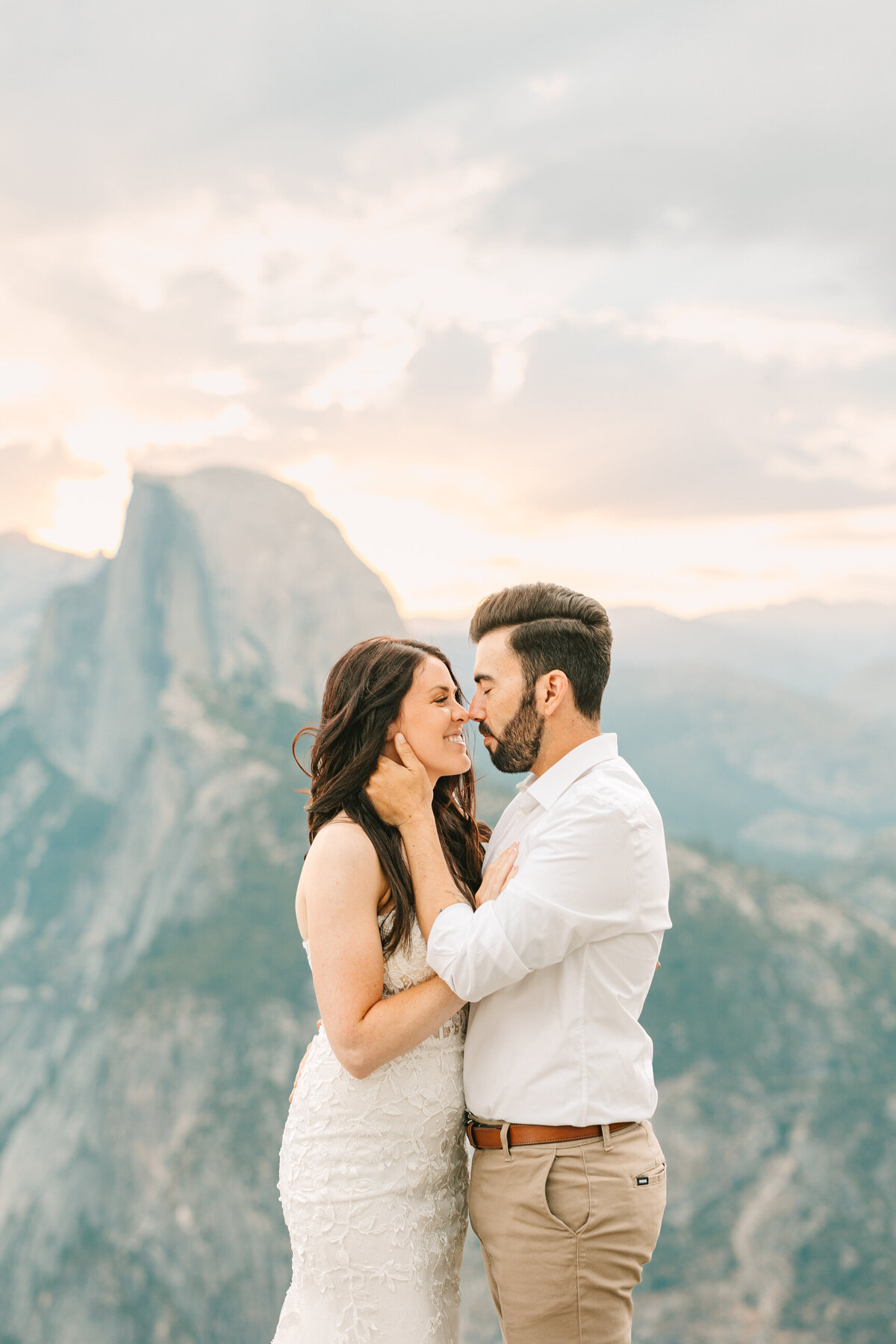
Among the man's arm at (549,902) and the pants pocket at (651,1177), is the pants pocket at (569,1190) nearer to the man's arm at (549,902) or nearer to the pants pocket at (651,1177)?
the pants pocket at (651,1177)

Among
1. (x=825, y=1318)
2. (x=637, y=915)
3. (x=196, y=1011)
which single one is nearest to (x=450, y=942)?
(x=637, y=915)

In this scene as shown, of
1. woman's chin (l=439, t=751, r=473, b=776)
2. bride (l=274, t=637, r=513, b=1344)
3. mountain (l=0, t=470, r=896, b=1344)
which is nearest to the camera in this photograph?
bride (l=274, t=637, r=513, b=1344)

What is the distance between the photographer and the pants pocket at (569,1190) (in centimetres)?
316

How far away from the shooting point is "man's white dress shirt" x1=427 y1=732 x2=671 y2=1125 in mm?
3102

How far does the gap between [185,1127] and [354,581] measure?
4836cm

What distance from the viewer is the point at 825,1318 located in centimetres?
5062

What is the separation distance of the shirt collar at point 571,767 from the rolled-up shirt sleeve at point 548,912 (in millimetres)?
193

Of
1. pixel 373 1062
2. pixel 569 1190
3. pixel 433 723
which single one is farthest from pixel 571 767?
pixel 569 1190

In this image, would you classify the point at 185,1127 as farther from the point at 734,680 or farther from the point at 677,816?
the point at 734,680

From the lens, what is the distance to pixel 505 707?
11.8 ft

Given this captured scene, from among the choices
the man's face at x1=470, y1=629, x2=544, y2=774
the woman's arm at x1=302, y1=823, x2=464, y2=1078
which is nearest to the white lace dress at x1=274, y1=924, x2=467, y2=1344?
the woman's arm at x1=302, y1=823, x2=464, y2=1078

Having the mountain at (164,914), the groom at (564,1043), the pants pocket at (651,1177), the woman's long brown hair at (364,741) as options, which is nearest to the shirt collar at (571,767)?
the groom at (564,1043)

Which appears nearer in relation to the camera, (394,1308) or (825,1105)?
(394,1308)

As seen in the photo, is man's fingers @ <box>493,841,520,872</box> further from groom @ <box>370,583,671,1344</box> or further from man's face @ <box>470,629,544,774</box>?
man's face @ <box>470,629,544,774</box>
